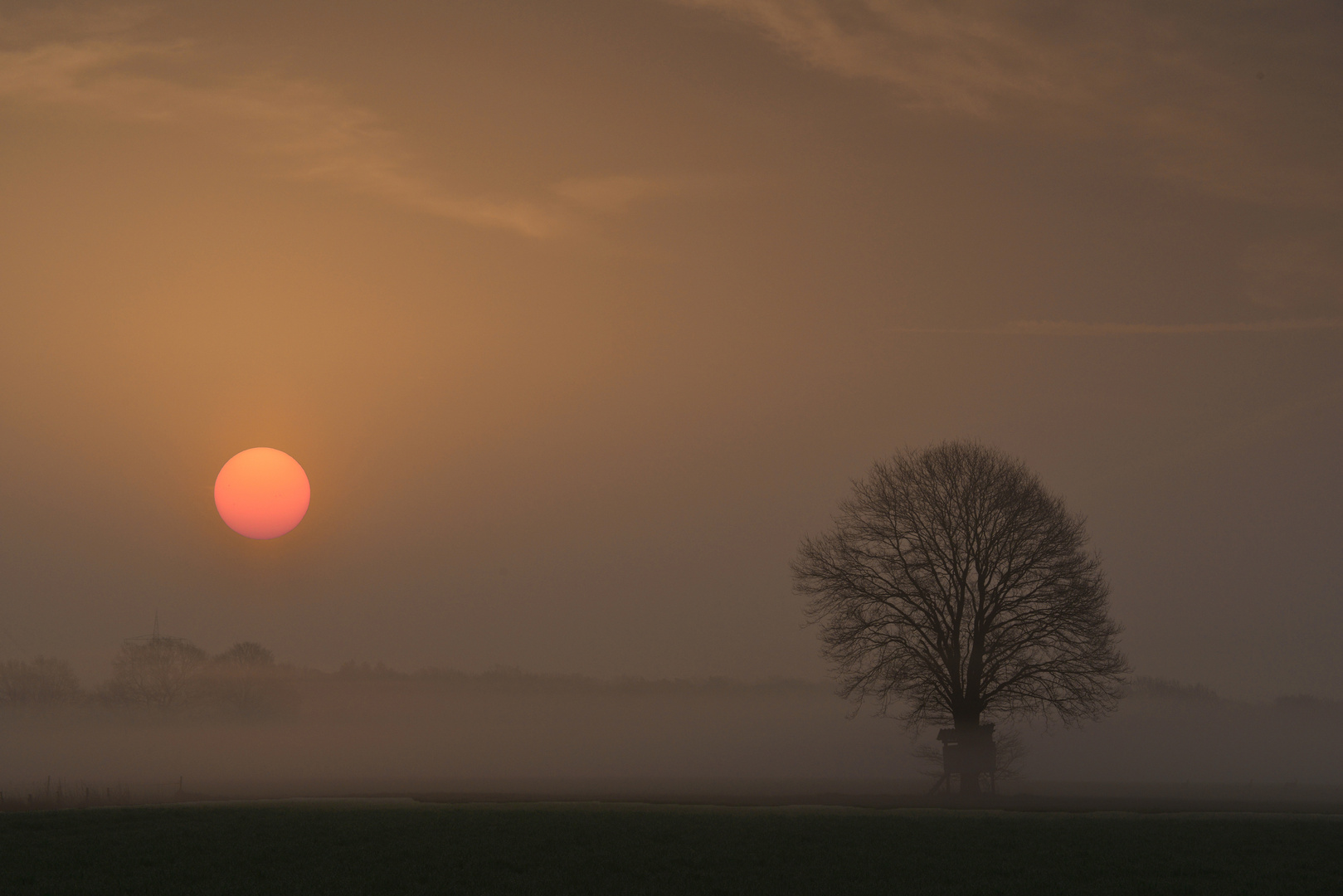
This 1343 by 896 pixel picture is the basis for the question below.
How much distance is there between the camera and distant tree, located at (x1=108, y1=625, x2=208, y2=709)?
10619 centimetres

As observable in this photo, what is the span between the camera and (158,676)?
106375mm

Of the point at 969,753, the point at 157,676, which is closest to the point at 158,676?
the point at 157,676

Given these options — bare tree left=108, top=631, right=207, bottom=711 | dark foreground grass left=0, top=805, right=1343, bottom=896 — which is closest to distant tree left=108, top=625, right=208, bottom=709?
bare tree left=108, top=631, right=207, bottom=711

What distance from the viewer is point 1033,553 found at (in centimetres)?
4309

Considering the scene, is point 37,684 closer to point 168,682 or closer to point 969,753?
point 168,682

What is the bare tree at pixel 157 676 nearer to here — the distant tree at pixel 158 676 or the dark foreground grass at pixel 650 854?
the distant tree at pixel 158 676

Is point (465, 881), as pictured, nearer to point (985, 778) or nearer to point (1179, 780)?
point (985, 778)

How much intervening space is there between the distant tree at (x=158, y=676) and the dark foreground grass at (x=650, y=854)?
286 ft

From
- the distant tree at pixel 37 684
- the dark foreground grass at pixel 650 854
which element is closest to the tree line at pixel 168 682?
the distant tree at pixel 37 684

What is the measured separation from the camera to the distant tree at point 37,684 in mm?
111125

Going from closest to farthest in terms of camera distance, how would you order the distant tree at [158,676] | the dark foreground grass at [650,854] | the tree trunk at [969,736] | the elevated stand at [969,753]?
the dark foreground grass at [650,854], the tree trunk at [969,736], the elevated stand at [969,753], the distant tree at [158,676]

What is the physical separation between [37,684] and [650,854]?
117 m

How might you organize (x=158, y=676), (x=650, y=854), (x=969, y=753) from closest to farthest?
(x=650, y=854) → (x=969, y=753) → (x=158, y=676)

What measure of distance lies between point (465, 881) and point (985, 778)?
109 ft
